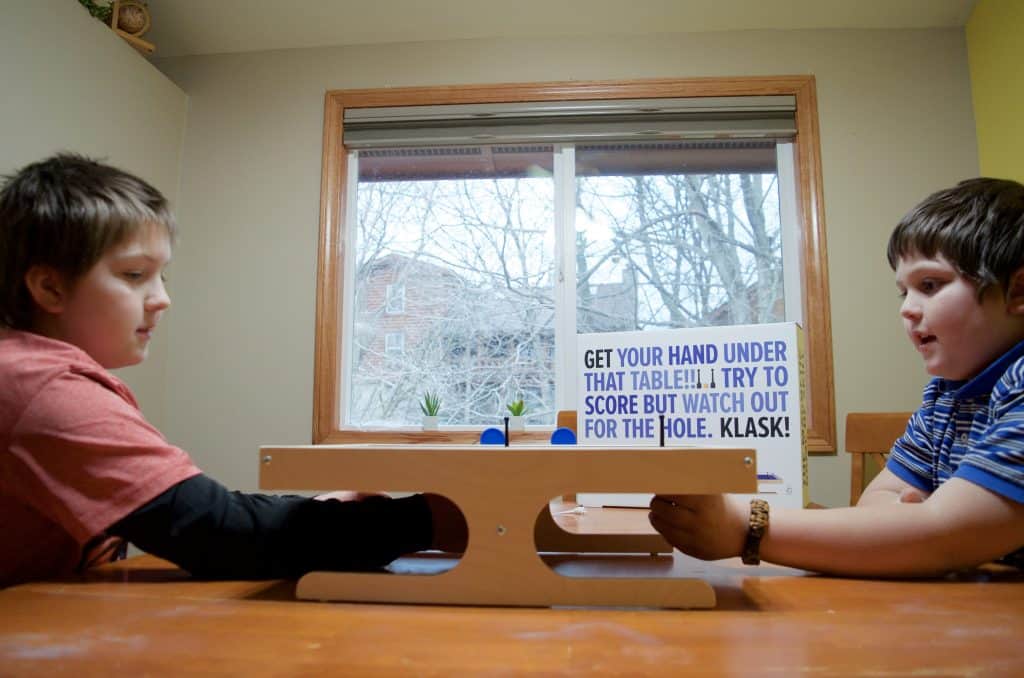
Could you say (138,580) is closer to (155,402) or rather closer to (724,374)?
(724,374)

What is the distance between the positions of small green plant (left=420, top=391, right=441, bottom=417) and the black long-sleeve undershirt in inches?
72.6

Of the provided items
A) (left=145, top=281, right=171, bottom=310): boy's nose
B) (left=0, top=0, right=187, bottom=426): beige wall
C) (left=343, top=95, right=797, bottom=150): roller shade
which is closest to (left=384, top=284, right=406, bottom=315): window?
(left=343, top=95, right=797, bottom=150): roller shade

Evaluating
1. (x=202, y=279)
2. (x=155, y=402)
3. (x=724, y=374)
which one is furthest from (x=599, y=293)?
(x=155, y=402)

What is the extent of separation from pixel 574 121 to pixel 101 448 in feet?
7.38

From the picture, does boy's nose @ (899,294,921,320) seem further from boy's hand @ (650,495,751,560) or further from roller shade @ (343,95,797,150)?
roller shade @ (343,95,797,150)

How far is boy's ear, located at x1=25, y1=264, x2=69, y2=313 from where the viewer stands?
747mm

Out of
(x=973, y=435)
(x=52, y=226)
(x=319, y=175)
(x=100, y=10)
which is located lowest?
(x=973, y=435)

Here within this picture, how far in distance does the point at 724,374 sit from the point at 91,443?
0.99 m

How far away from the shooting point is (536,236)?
8.64 feet

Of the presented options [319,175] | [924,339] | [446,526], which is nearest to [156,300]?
[446,526]

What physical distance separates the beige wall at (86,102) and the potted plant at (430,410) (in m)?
1.01

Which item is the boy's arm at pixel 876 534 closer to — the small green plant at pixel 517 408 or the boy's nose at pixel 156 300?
the boy's nose at pixel 156 300

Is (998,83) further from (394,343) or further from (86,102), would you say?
(86,102)

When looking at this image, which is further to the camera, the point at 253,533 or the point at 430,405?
the point at 430,405
